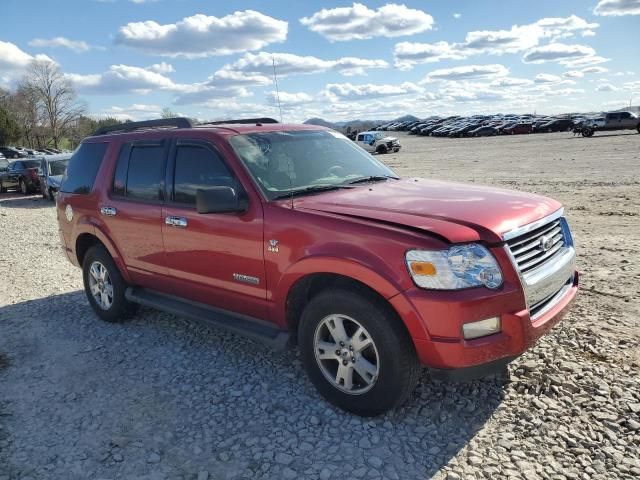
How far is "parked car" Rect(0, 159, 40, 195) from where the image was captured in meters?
20.6

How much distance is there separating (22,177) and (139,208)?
19.2 m

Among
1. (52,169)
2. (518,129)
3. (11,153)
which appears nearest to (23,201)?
(52,169)

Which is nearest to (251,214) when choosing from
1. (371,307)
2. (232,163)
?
(232,163)

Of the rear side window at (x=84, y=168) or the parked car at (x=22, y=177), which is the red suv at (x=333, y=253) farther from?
the parked car at (x=22, y=177)

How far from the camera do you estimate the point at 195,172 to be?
4340 mm

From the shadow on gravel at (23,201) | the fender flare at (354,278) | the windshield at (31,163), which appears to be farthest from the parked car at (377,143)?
the fender flare at (354,278)

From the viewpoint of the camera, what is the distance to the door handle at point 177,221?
14.2 feet

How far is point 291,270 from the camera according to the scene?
3.58m

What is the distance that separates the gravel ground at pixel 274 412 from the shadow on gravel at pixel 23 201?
13.8 meters

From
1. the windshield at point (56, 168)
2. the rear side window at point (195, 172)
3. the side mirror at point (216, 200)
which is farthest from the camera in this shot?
the windshield at point (56, 168)

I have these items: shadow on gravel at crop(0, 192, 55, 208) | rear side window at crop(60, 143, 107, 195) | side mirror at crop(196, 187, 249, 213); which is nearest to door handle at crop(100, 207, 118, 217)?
rear side window at crop(60, 143, 107, 195)

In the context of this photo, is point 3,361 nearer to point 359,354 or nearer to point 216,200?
point 216,200

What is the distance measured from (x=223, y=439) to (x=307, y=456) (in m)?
0.58

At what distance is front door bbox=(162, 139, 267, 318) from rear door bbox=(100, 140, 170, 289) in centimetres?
17
